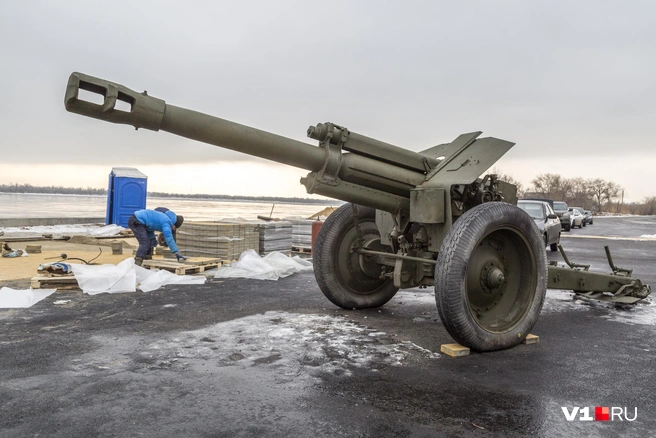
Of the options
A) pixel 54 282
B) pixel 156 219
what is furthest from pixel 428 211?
pixel 156 219

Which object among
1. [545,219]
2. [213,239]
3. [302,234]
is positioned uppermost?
[545,219]

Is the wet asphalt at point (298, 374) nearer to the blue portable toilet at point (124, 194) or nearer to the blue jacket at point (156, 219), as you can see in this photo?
the blue jacket at point (156, 219)

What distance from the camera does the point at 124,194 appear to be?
17531 mm

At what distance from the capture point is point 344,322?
5816 millimetres

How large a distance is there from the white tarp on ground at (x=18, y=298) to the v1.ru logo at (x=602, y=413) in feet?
19.5

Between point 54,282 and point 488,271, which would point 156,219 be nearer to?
point 54,282

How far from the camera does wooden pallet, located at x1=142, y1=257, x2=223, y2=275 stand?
8962mm

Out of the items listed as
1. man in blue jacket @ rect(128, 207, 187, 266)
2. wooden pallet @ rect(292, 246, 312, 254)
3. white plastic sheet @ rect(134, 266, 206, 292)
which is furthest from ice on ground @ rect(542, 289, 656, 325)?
wooden pallet @ rect(292, 246, 312, 254)

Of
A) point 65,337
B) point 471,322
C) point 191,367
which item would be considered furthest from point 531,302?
point 65,337

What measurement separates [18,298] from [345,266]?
161 inches

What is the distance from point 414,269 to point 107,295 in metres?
4.23

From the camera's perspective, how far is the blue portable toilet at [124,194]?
17.4 metres

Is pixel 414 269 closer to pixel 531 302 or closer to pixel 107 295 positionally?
pixel 531 302

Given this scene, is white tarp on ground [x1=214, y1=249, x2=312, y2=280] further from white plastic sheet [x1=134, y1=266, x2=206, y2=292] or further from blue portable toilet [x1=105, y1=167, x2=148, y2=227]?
blue portable toilet [x1=105, y1=167, x2=148, y2=227]
